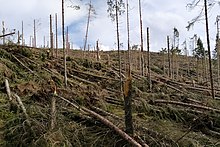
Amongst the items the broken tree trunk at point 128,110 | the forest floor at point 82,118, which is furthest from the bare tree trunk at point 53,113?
the broken tree trunk at point 128,110

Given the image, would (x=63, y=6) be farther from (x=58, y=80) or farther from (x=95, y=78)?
(x=95, y=78)

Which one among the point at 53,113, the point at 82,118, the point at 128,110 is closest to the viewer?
the point at 128,110

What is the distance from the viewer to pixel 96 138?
631 cm

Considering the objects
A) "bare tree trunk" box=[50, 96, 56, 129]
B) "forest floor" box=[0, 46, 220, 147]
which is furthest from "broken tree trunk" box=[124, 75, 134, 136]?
"bare tree trunk" box=[50, 96, 56, 129]

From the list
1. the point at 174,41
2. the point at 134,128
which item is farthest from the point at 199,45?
the point at 134,128

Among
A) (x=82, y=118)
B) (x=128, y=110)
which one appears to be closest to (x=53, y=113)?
(x=82, y=118)

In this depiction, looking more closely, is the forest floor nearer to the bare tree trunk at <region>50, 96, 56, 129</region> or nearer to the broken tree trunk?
the bare tree trunk at <region>50, 96, 56, 129</region>

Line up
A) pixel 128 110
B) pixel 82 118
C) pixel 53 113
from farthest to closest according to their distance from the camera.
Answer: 1. pixel 82 118
2. pixel 53 113
3. pixel 128 110

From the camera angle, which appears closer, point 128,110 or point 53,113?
point 128,110

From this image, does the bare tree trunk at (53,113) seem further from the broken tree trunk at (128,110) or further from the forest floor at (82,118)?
the broken tree trunk at (128,110)

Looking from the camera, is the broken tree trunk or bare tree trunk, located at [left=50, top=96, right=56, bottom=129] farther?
bare tree trunk, located at [left=50, top=96, right=56, bottom=129]

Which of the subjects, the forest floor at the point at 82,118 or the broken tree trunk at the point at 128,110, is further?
the forest floor at the point at 82,118

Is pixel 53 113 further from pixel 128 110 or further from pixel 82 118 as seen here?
pixel 128 110

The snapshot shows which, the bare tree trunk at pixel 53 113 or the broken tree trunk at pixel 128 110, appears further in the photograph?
the bare tree trunk at pixel 53 113
